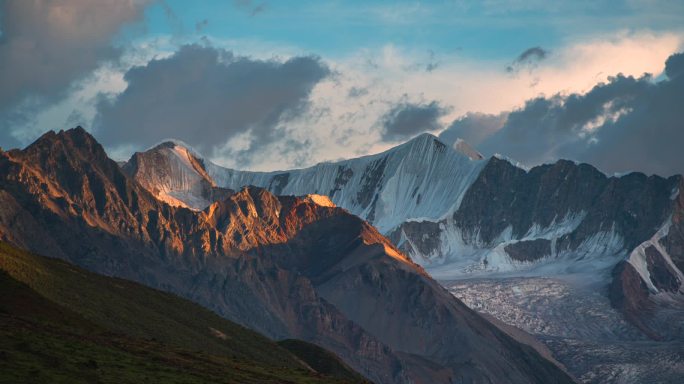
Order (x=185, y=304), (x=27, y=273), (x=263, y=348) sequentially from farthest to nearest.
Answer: (x=185, y=304), (x=263, y=348), (x=27, y=273)

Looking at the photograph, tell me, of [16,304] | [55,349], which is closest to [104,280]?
[16,304]

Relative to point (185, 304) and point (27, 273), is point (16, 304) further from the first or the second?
point (185, 304)

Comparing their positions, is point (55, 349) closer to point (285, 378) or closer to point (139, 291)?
point (285, 378)

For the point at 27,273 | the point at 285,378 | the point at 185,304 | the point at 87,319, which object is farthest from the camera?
the point at 185,304

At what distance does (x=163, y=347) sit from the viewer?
118m

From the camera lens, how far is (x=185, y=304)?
186 m

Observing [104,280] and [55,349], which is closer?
[55,349]

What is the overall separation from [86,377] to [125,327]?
2093 inches

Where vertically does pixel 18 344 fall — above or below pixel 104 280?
below

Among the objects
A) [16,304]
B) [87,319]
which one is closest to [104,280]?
[87,319]

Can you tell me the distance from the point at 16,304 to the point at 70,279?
3760 cm

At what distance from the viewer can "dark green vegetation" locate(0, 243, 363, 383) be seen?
94875 millimetres

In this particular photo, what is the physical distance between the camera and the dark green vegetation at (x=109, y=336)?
94875 millimetres

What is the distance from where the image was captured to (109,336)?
118 metres
